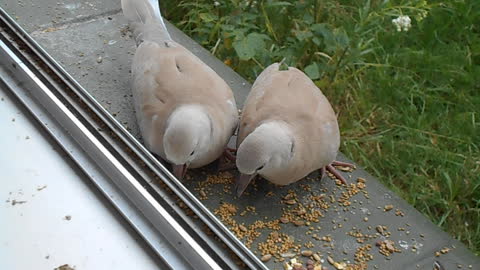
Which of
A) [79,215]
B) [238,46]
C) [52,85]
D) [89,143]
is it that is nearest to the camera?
[79,215]

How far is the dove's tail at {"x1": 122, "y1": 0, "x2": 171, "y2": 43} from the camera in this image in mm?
2041

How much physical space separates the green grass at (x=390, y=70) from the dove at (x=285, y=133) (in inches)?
12.4

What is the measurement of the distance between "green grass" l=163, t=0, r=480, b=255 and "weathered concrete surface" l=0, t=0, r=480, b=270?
0.22m

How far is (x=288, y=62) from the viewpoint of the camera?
2.23m

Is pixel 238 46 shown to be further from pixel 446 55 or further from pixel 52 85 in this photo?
pixel 446 55

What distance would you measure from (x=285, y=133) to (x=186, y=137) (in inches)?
10.6

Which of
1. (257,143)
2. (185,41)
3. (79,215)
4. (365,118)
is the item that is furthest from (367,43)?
(79,215)

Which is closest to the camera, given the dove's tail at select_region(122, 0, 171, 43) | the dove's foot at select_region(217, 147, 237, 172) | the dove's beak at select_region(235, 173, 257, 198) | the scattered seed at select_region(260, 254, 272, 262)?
the scattered seed at select_region(260, 254, 272, 262)

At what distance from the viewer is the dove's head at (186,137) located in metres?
1.62

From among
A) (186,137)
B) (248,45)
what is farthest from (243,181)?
(248,45)

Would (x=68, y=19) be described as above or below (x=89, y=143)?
below

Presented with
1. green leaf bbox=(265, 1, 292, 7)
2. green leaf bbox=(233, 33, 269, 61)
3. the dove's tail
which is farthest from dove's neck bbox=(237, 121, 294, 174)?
green leaf bbox=(265, 1, 292, 7)

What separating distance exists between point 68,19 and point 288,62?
2.74ft

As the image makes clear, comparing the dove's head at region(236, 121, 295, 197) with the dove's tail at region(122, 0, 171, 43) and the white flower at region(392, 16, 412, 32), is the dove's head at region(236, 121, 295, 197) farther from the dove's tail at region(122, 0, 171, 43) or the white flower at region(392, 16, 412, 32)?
the white flower at region(392, 16, 412, 32)
